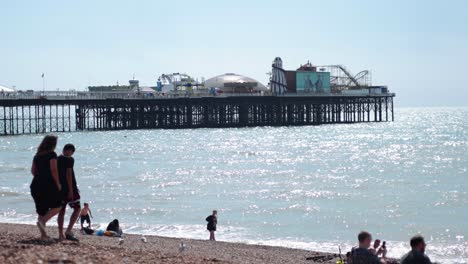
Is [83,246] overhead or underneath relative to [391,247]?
overhead

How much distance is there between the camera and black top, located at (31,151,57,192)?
12.0 metres

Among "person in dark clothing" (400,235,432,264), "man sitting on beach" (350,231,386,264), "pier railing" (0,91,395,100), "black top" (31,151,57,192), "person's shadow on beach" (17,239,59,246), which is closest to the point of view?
"person in dark clothing" (400,235,432,264)

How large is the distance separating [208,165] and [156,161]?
→ 482 centimetres

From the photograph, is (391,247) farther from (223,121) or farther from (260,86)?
(260,86)

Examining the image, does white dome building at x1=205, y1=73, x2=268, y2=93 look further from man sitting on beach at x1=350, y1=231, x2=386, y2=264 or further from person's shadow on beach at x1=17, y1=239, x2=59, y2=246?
man sitting on beach at x1=350, y1=231, x2=386, y2=264

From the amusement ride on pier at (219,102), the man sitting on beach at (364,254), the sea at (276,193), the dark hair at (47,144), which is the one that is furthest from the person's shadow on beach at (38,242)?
the amusement ride on pier at (219,102)

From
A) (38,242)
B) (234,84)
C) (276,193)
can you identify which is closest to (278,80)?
(234,84)

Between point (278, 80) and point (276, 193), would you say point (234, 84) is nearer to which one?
point (278, 80)

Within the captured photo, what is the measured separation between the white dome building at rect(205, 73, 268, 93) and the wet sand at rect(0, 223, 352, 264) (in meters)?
81.9

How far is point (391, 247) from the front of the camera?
19.9 metres

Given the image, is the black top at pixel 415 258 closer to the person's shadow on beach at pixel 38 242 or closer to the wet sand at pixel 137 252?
the wet sand at pixel 137 252

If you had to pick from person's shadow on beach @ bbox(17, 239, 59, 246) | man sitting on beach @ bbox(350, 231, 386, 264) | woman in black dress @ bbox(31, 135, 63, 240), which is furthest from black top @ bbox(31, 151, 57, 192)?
man sitting on beach @ bbox(350, 231, 386, 264)

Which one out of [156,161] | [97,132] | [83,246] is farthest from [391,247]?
[97,132]

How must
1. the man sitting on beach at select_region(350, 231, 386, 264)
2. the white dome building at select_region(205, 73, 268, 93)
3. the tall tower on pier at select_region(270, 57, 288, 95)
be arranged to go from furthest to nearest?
the white dome building at select_region(205, 73, 268, 93) < the tall tower on pier at select_region(270, 57, 288, 95) < the man sitting on beach at select_region(350, 231, 386, 264)
